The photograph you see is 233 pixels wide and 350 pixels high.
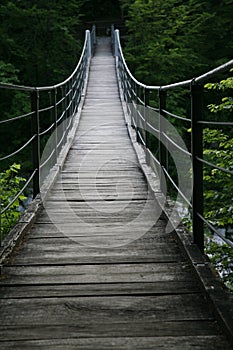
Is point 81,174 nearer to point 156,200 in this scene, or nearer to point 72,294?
point 156,200

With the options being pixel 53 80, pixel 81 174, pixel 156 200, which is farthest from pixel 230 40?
pixel 156 200

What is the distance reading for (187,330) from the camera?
1899 millimetres

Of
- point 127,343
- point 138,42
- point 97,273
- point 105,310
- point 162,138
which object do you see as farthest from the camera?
point 138,42

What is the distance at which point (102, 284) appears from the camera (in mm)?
2350

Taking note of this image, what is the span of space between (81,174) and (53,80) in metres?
10.9

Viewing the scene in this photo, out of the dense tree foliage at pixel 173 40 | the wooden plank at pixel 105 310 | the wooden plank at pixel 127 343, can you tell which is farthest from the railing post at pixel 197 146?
the dense tree foliage at pixel 173 40

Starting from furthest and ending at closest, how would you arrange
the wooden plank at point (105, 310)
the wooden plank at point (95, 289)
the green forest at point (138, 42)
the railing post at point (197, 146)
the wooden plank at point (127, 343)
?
the green forest at point (138, 42), the railing post at point (197, 146), the wooden plank at point (95, 289), the wooden plank at point (105, 310), the wooden plank at point (127, 343)

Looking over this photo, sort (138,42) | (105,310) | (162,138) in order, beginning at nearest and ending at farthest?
(105,310) → (162,138) → (138,42)

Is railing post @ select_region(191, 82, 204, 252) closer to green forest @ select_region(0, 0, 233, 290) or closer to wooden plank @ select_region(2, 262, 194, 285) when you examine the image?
wooden plank @ select_region(2, 262, 194, 285)

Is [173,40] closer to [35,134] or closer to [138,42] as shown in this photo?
[138,42]

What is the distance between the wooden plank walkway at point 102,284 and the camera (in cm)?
186

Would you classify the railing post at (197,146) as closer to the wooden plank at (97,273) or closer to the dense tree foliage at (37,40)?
the wooden plank at (97,273)

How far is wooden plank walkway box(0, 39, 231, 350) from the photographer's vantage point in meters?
1.86

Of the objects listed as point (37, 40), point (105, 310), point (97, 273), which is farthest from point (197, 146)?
point (37, 40)
